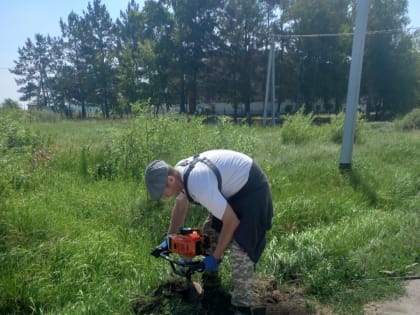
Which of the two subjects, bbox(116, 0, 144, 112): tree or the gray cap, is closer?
the gray cap

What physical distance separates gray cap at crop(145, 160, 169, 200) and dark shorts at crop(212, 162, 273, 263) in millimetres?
563

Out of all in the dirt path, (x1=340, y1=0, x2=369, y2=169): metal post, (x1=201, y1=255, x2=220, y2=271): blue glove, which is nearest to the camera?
(x1=201, y1=255, x2=220, y2=271): blue glove

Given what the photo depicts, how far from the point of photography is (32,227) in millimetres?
4223

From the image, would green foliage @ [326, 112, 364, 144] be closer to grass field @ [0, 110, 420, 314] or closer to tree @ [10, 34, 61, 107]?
grass field @ [0, 110, 420, 314]

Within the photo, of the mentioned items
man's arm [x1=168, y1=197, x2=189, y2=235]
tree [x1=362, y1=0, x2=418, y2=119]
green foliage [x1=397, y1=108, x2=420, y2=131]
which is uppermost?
tree [x1=362, y1=0, x2=418, y2=119]

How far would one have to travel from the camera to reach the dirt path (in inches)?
130

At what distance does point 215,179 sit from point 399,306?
2.14 m

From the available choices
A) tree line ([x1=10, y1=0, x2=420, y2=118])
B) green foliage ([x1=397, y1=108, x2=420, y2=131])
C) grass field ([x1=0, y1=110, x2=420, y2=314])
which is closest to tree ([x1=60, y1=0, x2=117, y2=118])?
tree line ([x1=10, y1=0, x2=420, y2=118])

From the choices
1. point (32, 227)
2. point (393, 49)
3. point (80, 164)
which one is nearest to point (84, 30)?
point (393, 49)

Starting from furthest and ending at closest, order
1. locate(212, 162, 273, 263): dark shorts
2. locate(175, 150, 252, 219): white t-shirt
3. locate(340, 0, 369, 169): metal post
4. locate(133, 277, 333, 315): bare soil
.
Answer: locate(340, 0, 369, 169): metal post
locate(133, 277, 333, 315): bare soil
locate(212, 162, 273, 263): dark shorts
locate(175, 150, 252, 219): white t-shirt

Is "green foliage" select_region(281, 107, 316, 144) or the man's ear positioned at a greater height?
the man's ear

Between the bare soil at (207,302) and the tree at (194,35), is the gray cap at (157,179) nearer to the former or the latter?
the bare soil at (207,302)

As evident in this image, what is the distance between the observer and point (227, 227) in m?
2.73

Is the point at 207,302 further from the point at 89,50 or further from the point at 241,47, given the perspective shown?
the point at 89,50
